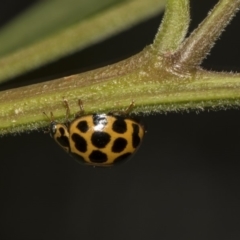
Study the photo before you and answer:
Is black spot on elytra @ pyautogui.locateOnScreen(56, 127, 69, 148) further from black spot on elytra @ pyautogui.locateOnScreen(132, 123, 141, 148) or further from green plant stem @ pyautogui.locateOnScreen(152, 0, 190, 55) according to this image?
green plant stem @ pyautogui.locateOnScreen(152, 0, 190, 55)

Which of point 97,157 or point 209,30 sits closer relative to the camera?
point 209,30

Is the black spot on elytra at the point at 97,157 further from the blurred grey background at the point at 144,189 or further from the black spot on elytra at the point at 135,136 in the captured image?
the blurred grey background at the point at 144,189

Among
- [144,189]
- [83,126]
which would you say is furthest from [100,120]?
[144,189]

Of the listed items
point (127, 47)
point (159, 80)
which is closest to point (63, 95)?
point (159, 80)

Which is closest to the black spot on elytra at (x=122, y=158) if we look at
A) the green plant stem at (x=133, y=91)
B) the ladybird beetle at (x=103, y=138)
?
the ladybird beetle at (x=103, y=138)

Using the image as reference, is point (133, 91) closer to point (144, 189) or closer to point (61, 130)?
point (61, 130)

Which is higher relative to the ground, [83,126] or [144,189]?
[144,189]
